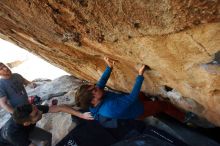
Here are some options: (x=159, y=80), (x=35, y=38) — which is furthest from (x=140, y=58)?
(x=35, y=38)

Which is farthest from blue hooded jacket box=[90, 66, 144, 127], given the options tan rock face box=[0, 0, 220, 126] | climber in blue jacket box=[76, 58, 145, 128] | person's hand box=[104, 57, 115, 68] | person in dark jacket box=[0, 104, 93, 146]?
person's hand box=[104, 57, 115, 68]

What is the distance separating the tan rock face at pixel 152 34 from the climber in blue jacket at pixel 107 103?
467mm

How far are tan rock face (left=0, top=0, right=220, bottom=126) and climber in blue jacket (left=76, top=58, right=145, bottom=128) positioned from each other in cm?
47

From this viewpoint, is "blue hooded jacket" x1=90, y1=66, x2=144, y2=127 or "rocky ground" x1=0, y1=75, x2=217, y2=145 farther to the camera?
"rocky ground" x1=0, y1=75, x2=217, y2=145

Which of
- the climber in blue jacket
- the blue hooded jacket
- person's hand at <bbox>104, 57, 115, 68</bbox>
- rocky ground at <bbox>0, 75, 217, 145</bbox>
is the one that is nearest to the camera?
the climber in blue jacket

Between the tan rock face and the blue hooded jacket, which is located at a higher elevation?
the tan rock face

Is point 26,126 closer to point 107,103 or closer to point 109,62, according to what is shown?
point 107,103

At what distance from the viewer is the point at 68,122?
608 cm

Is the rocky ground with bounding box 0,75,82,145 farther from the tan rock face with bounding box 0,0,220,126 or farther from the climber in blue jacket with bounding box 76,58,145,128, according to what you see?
the tan rock face with bounding box 0,0,220,126

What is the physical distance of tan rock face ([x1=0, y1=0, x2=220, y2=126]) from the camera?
269cm

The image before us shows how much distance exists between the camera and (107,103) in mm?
4242

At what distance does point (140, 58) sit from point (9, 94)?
239cm

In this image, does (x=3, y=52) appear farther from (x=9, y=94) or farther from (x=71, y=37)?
(x=71, y=37)

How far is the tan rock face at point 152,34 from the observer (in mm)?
2686
